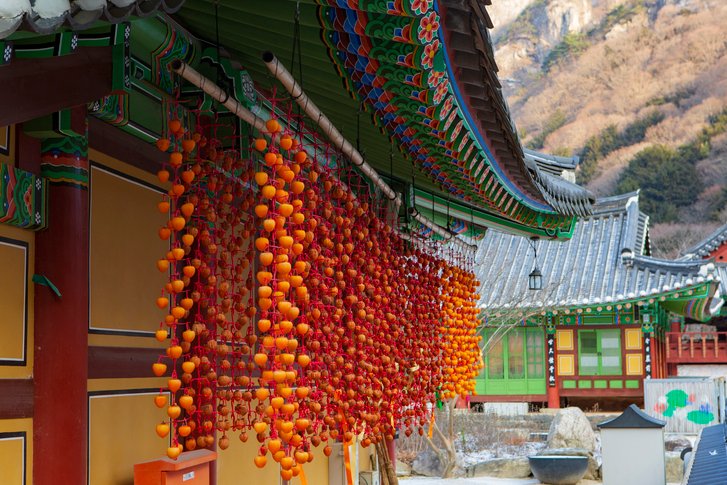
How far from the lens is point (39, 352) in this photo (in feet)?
11.4

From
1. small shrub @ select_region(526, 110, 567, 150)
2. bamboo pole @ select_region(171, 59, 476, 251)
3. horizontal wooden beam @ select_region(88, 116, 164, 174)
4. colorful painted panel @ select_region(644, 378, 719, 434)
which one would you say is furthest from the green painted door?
small shrub @ select_region(526, 110, 567, 150)

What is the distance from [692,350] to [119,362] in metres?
25.4

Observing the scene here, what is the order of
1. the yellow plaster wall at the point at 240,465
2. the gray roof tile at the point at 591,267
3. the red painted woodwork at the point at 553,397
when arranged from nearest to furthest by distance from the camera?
the yellow plaster wall at the point at 240,465 → the gray roof tile at the point at 591,267 → the red painted woodwork at the point at 553,397

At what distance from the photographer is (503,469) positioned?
59.2ft

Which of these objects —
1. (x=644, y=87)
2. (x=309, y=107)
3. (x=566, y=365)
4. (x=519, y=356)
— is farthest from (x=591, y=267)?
(x=644, y=87)

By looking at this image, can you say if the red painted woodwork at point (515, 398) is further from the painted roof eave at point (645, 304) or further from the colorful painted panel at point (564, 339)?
the painted roof eave at point (645, 304)

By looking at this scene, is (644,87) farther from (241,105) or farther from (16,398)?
(16,398)

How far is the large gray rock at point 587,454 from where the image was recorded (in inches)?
701

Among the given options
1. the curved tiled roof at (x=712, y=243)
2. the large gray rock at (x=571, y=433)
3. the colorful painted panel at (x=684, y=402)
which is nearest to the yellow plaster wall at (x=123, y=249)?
the large gray rock at (x=571, y=433)

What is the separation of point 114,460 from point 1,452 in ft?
2.53

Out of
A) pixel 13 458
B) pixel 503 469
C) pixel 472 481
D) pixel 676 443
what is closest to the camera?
pixel 13 458

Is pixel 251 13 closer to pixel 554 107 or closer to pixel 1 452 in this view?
pixel 1 452

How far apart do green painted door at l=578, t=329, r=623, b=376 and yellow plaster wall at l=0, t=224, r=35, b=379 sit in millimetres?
23529

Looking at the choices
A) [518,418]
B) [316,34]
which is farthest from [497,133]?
[518,418]
